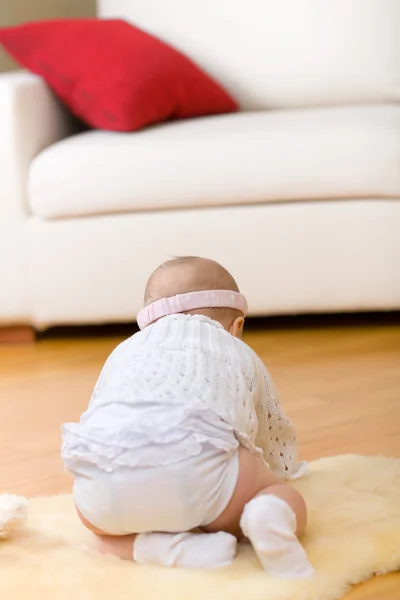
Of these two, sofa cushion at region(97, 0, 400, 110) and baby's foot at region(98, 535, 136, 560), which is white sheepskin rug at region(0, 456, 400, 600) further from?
sofa cushion at region(97, 0, 400, 110)

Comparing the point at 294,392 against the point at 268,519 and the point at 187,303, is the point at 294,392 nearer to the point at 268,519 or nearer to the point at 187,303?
the point at 187,303

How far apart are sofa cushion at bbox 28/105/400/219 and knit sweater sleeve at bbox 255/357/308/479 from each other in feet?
3.14

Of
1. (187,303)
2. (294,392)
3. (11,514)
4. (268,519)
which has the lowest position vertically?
(294,392)

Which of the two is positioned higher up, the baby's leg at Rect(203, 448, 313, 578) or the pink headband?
the pink headband

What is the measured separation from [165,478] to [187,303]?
0.29m

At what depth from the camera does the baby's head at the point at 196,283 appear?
4.32ft

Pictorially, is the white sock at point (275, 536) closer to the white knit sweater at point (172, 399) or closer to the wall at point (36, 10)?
the white knit sweater at point (172, 399)

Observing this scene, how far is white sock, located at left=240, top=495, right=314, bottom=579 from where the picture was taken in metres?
1.04

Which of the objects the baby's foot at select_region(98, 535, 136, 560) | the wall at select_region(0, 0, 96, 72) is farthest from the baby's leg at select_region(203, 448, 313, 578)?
the wall at select_region(0, 0, 96, 72)

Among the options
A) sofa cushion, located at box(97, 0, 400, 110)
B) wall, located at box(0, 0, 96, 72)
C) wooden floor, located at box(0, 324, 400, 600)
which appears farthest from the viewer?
wall, located at box(0, 0, 96, 72)

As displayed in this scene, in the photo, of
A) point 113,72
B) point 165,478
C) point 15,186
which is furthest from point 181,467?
point 113,72

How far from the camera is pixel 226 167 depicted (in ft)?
7.25

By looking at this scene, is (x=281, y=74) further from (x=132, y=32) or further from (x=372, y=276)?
(x=372, y=276)

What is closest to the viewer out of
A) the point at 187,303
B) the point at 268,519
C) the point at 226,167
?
the point at 268,519
